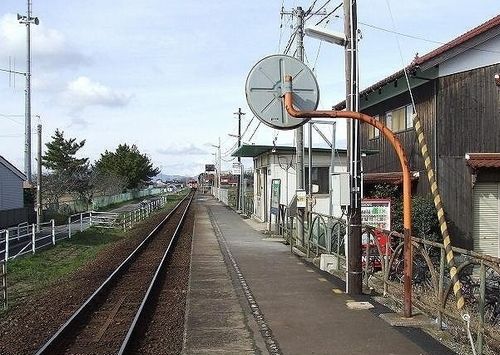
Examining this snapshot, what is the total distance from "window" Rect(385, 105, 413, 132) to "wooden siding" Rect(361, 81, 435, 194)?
0.54 feet

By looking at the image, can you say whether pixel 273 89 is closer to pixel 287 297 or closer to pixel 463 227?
pixel 287 297

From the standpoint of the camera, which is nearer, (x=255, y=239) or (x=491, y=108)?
(x=491, y=108)

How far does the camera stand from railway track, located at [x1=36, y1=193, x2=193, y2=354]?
7.16 meters

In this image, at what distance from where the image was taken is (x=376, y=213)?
34.5ft

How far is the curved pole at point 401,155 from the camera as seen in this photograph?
23.5ft

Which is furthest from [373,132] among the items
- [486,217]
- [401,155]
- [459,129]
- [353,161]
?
[401,155]

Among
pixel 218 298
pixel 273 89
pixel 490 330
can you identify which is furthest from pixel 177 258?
pixel 490 330

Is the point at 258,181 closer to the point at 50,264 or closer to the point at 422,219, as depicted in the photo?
the point at 50,264

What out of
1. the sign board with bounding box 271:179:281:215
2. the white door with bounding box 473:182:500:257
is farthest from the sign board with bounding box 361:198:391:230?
Result: the sign board with bounding box 271:179:281:215

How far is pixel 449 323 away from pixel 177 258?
1120 cm

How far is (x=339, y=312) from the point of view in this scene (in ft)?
26.0

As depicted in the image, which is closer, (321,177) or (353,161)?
(353,161)

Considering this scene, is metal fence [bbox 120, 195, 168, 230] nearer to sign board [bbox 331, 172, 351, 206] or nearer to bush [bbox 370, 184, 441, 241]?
bush [bbox 370, 184, 441, 241]

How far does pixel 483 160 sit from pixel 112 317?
9959 millimetres
